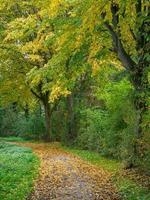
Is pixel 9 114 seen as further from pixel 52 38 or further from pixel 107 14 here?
pixel 107 14

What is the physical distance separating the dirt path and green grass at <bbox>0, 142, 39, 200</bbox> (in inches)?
10.8

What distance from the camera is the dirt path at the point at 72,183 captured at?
11.8 metres

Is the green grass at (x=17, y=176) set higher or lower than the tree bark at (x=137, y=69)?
lower

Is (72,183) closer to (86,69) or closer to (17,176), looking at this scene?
(17,176)

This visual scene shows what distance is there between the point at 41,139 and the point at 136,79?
2314 cm

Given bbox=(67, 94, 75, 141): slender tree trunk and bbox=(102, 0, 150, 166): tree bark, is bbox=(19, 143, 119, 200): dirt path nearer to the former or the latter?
bbox=(102, 0, 150, 166): tree bark

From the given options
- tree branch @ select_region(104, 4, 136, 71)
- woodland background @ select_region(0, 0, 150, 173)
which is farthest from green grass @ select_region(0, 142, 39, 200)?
tree branch @ select_region(104, 4, 136, 71)

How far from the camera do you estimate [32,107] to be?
43.7 m

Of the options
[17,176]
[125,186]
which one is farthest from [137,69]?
[17,176]

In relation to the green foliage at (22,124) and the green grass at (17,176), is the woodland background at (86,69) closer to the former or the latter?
the green foliage at (22,124)

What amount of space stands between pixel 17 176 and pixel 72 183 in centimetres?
188

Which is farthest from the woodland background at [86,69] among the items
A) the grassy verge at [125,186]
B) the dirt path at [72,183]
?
the dirt path at [72,183]

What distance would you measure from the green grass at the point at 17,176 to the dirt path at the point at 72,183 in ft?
0.90

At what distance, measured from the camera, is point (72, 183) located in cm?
1368
